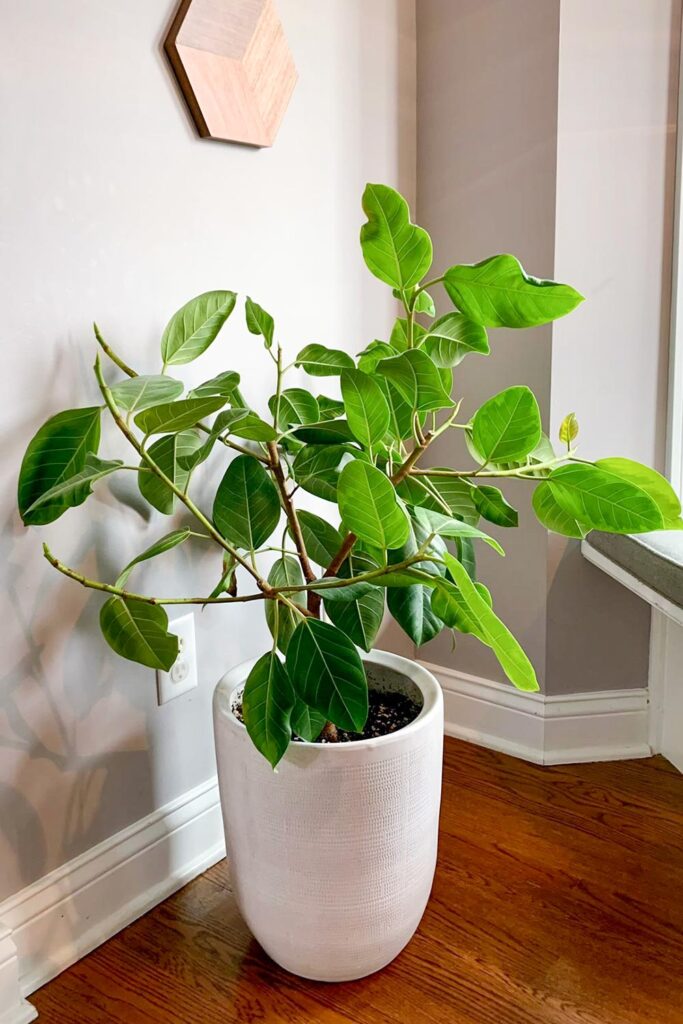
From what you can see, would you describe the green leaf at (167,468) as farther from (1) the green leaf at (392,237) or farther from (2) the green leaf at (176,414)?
(1) the green leaf at (392,237)

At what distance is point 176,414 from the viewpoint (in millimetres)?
950

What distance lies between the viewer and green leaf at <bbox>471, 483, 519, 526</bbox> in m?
1.19

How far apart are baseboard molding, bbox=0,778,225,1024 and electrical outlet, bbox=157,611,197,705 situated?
0.59 feet

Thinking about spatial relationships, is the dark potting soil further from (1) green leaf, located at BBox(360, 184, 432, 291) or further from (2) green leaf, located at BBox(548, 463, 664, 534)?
(1) green leaf, located at BBox(360, 184, 432, 291)

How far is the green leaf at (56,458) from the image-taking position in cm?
103

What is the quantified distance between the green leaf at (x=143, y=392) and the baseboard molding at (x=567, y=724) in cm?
102

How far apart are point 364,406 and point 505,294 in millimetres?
189

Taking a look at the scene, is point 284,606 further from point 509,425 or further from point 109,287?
point 109,287

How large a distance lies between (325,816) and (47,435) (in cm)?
57

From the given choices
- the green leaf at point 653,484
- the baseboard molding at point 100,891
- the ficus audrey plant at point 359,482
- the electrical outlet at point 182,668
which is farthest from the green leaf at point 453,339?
the baseboard molding at point 100,891

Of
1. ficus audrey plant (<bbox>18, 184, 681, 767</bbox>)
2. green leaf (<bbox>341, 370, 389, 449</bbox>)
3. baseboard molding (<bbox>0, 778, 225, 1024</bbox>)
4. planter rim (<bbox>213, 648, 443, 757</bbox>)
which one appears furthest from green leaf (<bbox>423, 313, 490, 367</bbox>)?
baseboard molding (<bbox>0, 778, 225, 1024</bbox>)

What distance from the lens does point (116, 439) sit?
1204mm

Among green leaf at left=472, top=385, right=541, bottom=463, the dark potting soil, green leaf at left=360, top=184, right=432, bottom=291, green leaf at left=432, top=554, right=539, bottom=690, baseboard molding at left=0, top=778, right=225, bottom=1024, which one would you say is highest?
green leaf at left=360, top=184, right=432, bottom=291

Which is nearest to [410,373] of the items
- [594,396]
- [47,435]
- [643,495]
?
[643,495]
